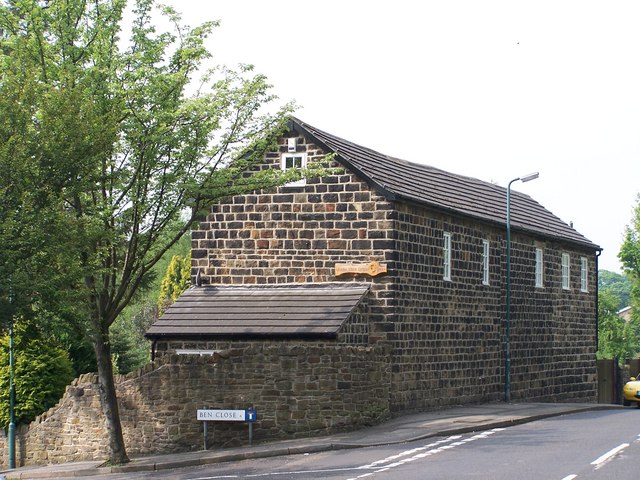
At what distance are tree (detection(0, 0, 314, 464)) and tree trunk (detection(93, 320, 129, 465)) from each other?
0.02 meters

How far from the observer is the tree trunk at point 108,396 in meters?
24.3

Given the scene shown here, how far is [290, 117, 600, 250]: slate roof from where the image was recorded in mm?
28969

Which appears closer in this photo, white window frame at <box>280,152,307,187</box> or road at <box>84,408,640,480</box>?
road at <box>84,408,640,480</box>

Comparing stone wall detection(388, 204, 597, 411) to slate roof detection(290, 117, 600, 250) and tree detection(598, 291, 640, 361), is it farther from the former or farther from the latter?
tree detection(598, 291, 640, 361)

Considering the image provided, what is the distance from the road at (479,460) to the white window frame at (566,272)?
596 inches

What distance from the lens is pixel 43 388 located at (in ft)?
101

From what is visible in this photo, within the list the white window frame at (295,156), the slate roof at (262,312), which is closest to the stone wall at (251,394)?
the slate roof at (262,312)

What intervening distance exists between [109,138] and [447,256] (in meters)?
12.4

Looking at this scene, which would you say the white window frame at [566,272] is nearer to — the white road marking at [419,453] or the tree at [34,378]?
the white road marking at [419,453]

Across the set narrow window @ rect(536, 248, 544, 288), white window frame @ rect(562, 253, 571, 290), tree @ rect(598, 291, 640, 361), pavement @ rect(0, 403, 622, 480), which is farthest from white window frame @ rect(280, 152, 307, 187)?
tree @ rect(598, 291, 640, 361)

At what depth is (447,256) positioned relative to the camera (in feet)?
102

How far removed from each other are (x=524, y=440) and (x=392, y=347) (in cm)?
639

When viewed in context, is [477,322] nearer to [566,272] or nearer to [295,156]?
[295,156]

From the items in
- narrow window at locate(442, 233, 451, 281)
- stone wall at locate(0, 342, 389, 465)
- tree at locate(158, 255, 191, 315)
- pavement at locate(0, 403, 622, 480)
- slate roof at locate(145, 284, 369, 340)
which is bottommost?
pavement at locate(0, 403, 622, 480)
